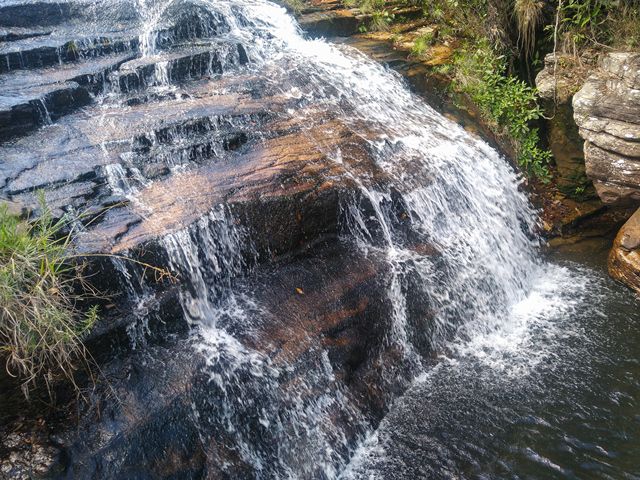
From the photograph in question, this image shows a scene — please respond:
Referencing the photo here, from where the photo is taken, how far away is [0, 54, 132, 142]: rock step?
18.3 ft

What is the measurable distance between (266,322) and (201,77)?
4.01m

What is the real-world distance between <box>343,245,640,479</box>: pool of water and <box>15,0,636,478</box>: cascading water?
0.03 metres

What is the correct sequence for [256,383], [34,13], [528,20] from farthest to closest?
[34,13] → [528,20] → [256,383]

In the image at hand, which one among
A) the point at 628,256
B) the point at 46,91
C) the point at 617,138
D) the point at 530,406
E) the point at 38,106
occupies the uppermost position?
the point at 46,91

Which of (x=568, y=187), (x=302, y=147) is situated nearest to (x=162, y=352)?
(x=302, y=147)

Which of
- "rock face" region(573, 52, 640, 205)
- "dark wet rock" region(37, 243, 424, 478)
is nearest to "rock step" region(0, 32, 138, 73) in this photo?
"dark wet rock" region(37, 243, 424, 478)

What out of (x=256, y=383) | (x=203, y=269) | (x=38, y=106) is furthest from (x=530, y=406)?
(x=38, y=106)

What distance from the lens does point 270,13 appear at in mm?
8273

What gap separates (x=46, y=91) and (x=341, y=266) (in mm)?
4133

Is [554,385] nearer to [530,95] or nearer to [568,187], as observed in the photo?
[568,187]

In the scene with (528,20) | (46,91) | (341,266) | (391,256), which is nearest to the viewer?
(341,266)

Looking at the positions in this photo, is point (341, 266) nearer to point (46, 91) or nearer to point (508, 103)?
point (508, 103)

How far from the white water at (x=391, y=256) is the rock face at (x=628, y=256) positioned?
0.48 meters

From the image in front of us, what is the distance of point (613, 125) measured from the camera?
5410mm
